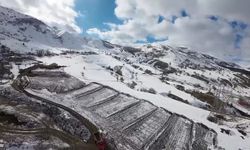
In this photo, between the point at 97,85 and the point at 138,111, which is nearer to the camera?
the point at 138,111

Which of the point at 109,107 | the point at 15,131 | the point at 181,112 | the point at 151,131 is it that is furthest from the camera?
the point at 181,112

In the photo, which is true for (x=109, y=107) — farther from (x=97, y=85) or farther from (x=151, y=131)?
(x=97, y=85)

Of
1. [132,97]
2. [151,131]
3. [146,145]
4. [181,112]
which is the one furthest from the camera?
[132,97]

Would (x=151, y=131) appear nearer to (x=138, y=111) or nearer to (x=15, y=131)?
(x=138, y=111)

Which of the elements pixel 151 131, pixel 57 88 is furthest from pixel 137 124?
pixel 57 88

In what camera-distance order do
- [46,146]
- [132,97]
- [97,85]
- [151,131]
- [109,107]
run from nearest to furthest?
[46,146], [151,131], [109,107], [132,97], [97,85]

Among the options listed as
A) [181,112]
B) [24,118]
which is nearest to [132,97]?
[181,112]
